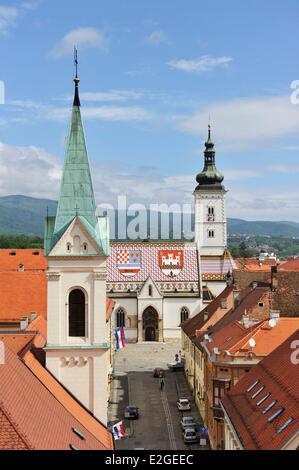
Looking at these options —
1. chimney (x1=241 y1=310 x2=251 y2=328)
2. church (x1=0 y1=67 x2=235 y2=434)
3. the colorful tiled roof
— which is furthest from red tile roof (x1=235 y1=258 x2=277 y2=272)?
chimney (x1=241 y1=310 x2=251 y2=328)

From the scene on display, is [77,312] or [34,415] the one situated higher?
[77,312]

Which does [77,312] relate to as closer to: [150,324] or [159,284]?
[150,324]

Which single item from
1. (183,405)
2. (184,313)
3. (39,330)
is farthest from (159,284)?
(39,330)

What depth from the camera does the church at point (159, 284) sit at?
3536 inches

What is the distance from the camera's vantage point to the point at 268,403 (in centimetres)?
2902

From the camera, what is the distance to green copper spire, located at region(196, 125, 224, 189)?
118000mm

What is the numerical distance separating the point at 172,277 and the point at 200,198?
29651 millimetres

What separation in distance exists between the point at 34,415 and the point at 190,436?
81.2 ft

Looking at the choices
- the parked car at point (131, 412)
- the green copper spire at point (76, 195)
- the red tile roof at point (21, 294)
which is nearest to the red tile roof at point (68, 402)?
the green copper spire at point (76, 195)

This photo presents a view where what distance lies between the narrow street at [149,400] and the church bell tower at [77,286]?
508 inches

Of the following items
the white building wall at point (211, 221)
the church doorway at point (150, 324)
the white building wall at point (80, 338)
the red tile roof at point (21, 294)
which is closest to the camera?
the white building wall at point (80, 338)

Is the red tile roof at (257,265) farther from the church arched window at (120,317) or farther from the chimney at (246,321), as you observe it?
the chimney at (246,321)

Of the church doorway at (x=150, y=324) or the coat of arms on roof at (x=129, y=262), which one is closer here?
the church doorway at (x=150, y=324)

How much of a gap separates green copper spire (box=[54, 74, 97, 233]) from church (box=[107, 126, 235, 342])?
58.6 m
